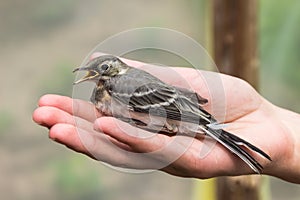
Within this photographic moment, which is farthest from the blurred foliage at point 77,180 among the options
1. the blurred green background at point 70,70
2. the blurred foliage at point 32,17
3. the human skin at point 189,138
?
the human skin at point 189,138

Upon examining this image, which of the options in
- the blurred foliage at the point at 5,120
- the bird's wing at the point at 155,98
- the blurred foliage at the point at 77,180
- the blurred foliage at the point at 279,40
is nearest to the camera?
the bird's wing at the point at 155,98

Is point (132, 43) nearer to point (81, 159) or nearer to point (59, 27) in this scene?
point (81, 159)

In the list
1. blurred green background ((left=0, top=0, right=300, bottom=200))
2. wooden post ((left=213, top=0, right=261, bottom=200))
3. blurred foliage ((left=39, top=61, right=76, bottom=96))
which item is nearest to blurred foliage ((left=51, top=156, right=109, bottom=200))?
blurred green background ((left=0, top=0, right=300, bottom=200))

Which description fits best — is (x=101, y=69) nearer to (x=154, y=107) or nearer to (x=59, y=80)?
(x=154, y=107)

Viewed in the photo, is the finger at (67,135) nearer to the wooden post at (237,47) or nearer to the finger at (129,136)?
the finger at (129,136)

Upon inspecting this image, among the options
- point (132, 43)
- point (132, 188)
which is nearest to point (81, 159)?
point (132, 188)

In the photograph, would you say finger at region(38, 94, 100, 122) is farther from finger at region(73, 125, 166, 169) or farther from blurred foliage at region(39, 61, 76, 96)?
blurred foliage at region(39, 61, 76, 96)

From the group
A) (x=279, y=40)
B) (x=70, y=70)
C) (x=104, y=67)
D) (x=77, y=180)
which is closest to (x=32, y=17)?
(x=70, y=70)
